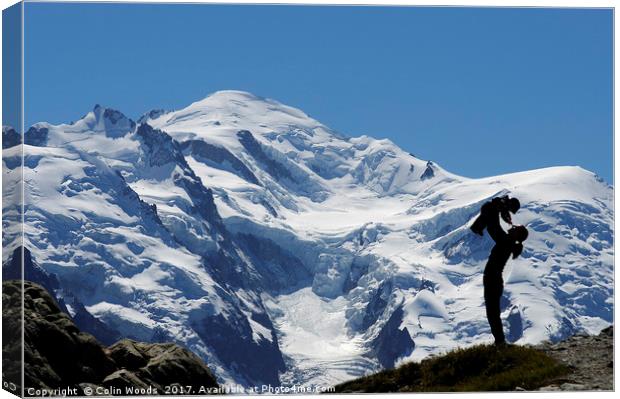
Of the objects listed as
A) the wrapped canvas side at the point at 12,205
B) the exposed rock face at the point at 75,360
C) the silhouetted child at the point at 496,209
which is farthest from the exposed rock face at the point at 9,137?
the silhouetted child at the point at 496,209

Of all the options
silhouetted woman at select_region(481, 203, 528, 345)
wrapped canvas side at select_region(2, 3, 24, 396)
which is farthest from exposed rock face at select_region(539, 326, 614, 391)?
wrapped canvas side at select_region(2, 3, 24, 396)

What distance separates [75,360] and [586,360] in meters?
13.9

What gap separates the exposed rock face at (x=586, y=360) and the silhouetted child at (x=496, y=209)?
166 inches

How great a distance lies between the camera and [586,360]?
118 ft

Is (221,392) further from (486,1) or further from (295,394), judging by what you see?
(486,1)

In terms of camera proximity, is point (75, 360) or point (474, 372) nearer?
point (474, 372)

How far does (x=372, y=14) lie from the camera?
164ft

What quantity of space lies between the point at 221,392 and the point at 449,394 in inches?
278

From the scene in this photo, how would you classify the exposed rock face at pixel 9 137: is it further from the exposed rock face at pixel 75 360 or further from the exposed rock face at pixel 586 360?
the exposed rock face at pixel 586 360

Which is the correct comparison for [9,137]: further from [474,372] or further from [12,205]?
[474,372]

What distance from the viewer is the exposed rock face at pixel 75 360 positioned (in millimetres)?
36719

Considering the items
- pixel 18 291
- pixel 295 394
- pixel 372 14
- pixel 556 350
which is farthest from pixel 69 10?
pixel 556 350

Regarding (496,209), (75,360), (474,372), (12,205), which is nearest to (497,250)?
(496,209)

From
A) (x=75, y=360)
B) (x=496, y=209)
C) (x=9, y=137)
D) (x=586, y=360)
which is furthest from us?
(x=9, y=137)
